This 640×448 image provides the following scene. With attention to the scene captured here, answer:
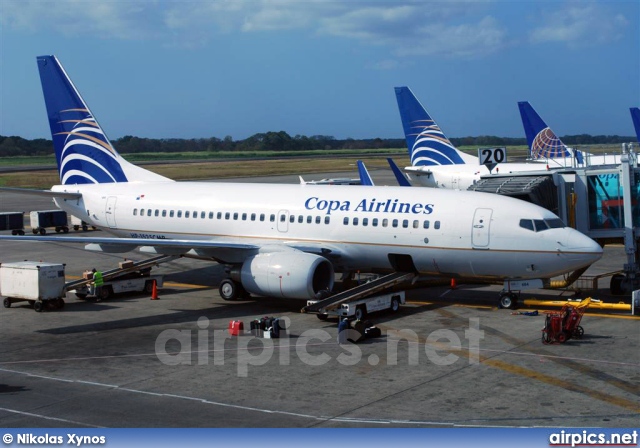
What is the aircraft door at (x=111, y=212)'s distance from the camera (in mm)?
35031

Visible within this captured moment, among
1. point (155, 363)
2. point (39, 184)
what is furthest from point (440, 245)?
point (39, 184)

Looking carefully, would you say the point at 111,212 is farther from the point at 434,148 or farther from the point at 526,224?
the point at 434,148

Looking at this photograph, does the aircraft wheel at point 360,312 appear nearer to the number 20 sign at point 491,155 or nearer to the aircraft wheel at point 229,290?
the aircraft wheel at point 229,290

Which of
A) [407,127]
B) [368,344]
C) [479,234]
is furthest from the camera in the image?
[407,127]

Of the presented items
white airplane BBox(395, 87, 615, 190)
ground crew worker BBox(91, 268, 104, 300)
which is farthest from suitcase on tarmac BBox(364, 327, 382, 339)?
white airplane BBox(395, 87, 615, 190)

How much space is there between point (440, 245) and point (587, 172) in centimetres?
640

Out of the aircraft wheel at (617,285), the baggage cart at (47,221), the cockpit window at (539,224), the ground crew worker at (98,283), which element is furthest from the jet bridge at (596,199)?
the baggage cart at (47,221)

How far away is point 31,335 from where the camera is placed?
25.2m

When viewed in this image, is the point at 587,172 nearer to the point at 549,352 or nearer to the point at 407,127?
the point at 549,352

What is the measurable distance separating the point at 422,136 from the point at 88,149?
25.9m

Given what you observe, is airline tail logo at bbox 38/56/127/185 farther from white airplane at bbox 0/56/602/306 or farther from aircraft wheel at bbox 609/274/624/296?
aircraft wheel at bbox 609/274/624/296

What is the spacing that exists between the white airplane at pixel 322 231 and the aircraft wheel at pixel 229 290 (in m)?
0.04

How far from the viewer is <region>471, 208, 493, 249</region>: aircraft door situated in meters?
27.2

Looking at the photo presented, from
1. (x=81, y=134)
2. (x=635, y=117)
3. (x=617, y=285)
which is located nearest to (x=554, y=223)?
(x=617, y=285)
